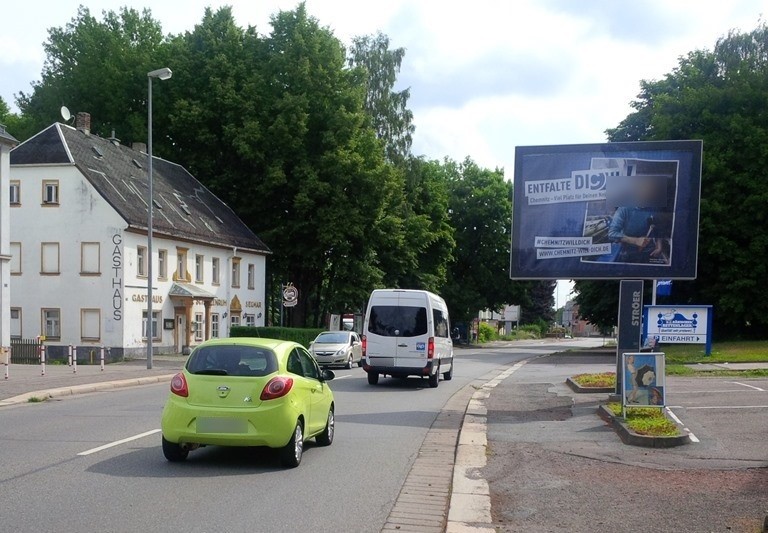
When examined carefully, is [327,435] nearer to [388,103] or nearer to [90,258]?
[90,258]

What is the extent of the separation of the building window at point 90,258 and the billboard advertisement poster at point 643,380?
29737mm

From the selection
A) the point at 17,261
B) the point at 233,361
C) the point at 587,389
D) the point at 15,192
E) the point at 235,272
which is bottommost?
the point at 587,389

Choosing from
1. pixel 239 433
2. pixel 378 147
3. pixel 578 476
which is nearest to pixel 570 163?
pixel 578 476

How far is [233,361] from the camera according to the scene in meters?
10.1

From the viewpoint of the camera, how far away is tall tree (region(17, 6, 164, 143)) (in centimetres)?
5253

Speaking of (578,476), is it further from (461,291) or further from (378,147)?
(461,291)

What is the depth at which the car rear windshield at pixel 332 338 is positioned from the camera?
111ft

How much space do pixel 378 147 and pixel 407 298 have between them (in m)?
29.3

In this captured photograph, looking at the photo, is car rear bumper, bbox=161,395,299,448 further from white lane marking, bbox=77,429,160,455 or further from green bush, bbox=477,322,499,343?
green bush, bbox=477,322,499,343

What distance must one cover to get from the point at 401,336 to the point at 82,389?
8.16 meters

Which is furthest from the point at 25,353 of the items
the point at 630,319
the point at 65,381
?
the point at 630,319

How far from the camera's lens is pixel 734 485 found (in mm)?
8688

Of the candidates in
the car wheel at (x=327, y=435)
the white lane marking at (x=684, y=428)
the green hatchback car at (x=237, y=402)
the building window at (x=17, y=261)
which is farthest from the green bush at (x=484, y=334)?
the green hatchback car at (x=237, y=402)

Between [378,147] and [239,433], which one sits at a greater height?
[378,147]
